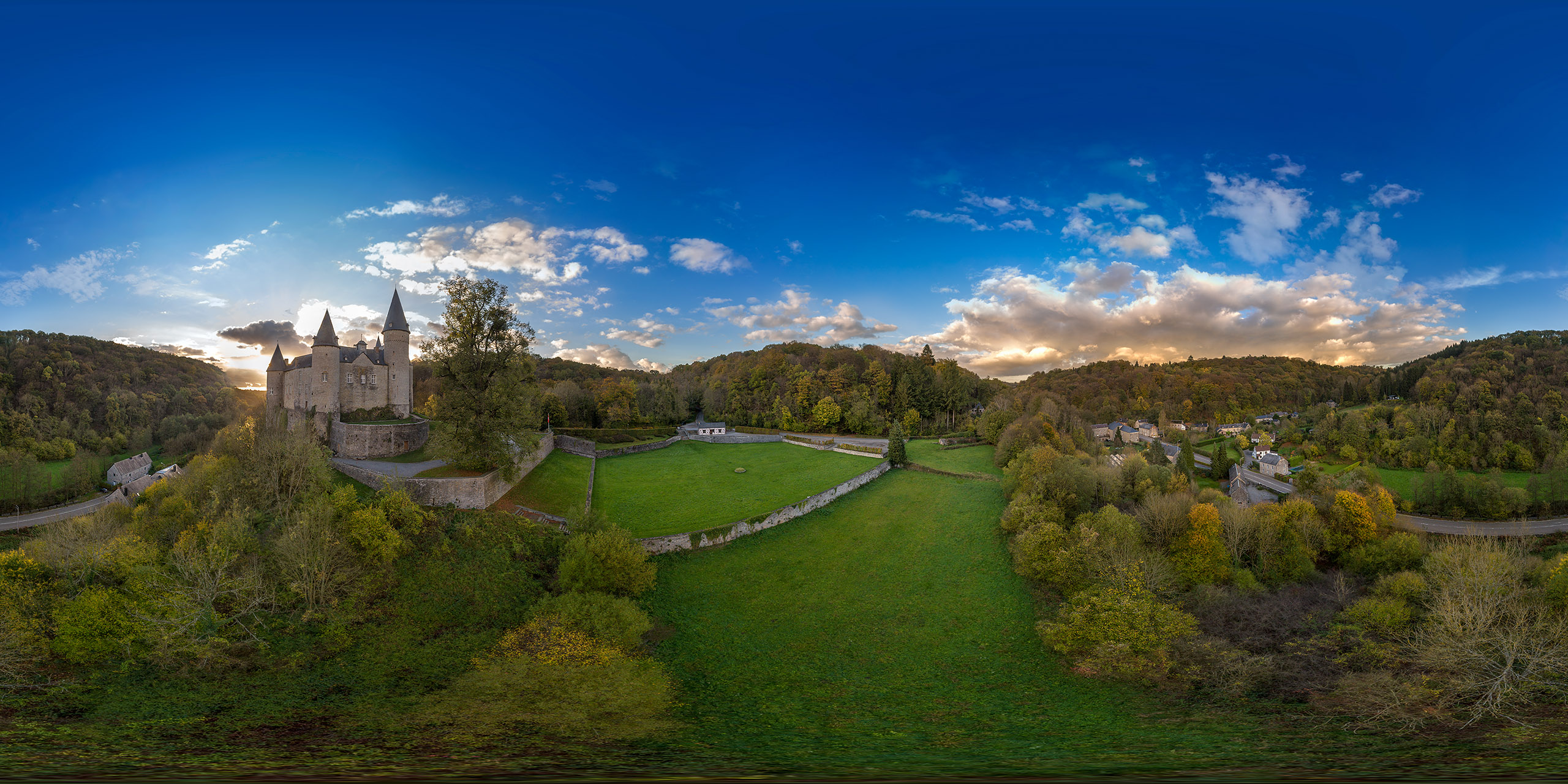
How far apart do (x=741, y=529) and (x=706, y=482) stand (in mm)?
7713

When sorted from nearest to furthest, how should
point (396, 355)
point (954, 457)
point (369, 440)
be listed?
point (369, 440)
point (396, 355)
point (954, 457)

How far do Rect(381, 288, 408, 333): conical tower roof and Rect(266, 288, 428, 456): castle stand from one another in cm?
4

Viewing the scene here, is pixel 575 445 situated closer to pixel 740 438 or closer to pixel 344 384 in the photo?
pixel 344 384

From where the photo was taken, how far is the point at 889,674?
16531 millimetres

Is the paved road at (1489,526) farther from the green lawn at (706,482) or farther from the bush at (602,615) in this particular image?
the bush at (602,615)

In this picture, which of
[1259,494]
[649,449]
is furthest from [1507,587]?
[649,449]

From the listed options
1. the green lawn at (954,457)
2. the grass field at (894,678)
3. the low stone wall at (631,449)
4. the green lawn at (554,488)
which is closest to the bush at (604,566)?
the grass field at (894,678)

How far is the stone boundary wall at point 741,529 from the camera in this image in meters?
24.1

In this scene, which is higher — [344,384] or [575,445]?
[344,384]

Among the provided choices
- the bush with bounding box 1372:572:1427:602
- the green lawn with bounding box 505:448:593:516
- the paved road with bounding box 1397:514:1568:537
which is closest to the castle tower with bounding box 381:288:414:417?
the green lawn with bounding box 505:448:593:516

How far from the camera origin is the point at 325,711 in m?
12.6

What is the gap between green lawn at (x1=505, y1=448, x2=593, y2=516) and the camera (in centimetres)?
2564

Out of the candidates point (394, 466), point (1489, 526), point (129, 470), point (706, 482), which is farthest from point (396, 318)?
point (1489, 526)

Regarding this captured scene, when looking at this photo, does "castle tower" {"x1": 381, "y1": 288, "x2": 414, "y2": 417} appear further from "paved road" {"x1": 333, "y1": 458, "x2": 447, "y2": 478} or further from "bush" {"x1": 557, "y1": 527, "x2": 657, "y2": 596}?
"bush" {"x1": 557, "y1": 527, "x2": 657, "y2": 596}
